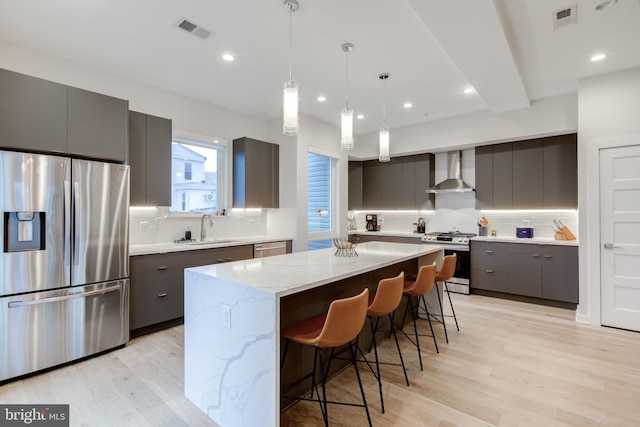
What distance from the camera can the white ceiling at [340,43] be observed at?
2.36 metres

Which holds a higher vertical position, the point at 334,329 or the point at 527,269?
the point at 334,329

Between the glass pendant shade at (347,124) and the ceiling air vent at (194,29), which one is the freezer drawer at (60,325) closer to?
the ceiling air vent at (194,29)

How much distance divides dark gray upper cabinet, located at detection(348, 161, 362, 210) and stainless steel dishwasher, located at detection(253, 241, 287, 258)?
2380 millimetres

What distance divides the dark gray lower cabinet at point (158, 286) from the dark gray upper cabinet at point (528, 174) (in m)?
4.65

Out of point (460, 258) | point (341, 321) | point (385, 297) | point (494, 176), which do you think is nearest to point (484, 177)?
point (494, 176)

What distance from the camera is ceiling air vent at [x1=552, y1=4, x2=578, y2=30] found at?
7.89 feet

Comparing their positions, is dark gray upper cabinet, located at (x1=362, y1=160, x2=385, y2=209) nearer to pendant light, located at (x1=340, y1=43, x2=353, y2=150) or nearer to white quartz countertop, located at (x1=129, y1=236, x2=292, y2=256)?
white quartz countertop, located at (x1=129, y1=236, x2=292, y2=256)

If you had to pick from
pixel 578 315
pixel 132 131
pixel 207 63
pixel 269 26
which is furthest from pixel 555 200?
pixel 132 131

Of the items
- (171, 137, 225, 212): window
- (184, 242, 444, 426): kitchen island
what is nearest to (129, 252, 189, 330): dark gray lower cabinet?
(171, 137, 225, 212): window

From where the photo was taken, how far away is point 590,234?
12.0ft

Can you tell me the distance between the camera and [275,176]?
16.4 ft

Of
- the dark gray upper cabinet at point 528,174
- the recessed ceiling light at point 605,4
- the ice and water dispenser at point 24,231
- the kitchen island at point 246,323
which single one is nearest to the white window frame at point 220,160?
the ice and water dispenser at point 24,231

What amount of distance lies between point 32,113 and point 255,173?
256 centimetres

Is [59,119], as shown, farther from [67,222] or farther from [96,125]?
[67,222]
